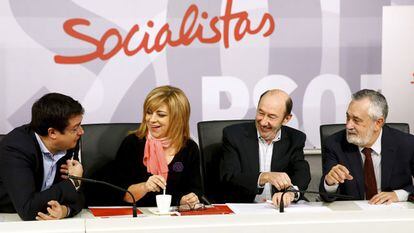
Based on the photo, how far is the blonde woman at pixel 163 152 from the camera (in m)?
3.50

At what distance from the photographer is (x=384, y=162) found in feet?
11.8

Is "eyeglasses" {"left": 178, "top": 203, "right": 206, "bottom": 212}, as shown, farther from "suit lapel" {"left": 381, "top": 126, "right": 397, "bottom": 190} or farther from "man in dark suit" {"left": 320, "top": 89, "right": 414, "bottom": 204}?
"suit lapel" {"left": 381, "top": 126, "right": 397, "bottom": 190}

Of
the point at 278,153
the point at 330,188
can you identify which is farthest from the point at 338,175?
the point at 278,153

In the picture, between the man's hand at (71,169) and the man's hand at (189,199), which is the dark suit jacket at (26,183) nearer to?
the man's hand at (71,169)

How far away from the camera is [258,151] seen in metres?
3.76

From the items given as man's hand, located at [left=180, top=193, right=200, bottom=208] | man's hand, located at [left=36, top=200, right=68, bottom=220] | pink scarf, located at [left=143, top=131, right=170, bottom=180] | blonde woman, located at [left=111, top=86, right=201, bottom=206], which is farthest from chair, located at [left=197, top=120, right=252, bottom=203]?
man's hand, located at [left=36, top=200, right=68, bottom=220]

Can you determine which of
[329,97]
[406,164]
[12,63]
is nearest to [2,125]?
[12,63]

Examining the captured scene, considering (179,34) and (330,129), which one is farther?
(179,34)

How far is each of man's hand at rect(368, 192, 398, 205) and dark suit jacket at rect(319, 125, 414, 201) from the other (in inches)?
9.9

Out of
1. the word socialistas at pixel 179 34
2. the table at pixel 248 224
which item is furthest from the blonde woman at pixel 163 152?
the table at pixel 248 224

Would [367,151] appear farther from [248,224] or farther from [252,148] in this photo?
[248,224]

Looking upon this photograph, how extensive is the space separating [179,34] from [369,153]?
1565 mm

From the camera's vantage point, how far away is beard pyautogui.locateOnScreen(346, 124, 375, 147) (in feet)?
11.8

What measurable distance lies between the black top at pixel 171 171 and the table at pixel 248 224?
1.73 meters
